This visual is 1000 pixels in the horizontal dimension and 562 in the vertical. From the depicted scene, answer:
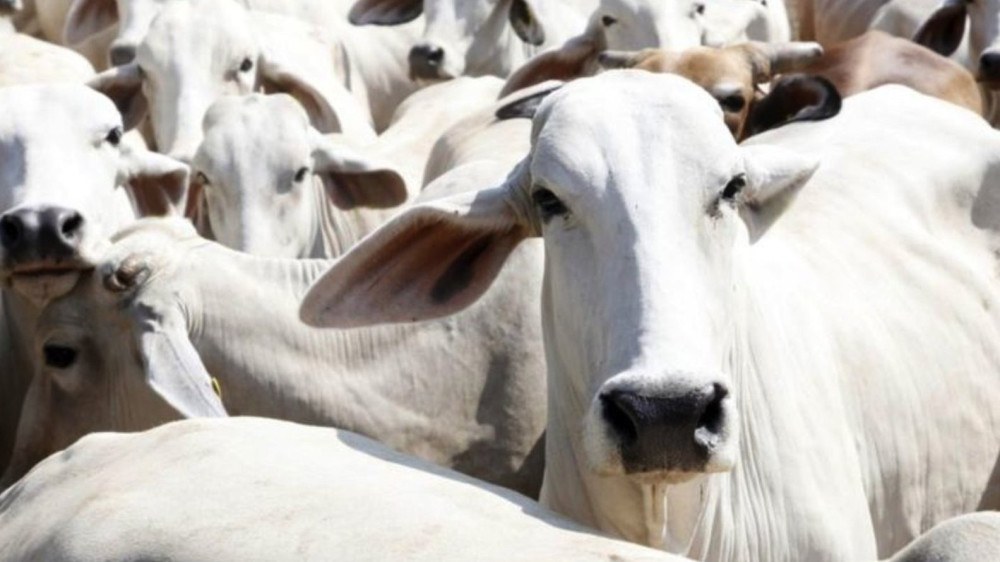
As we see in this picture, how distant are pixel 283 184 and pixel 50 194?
134cm

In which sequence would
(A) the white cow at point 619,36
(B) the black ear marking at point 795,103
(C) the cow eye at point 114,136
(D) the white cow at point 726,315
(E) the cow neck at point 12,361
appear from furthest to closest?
(A) the white cow at point 619,36 → (C) the cow eye at point 114,136 → (E) the cow neck at point 12,361 → (B) the black ear marking at point 795,103 → (D) the white cow at point 726,315

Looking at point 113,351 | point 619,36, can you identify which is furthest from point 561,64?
point 113,351

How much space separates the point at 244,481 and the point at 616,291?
2.69 feet

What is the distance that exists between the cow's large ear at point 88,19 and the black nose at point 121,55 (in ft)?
3.84

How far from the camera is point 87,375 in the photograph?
6.68 m

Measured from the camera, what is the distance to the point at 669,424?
4742mm

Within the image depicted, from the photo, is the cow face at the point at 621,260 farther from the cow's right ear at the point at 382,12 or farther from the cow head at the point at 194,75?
the cow's right ear at the point at 382,12

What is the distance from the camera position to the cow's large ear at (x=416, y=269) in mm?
5477

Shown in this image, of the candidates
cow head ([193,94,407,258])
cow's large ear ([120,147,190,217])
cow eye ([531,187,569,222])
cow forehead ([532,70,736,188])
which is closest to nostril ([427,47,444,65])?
cow head ([193,94,407,258])

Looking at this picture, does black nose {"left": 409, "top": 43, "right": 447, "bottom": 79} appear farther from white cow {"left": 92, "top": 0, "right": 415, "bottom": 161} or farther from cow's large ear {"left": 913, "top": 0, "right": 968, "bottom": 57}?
cow's large ear {"left": 913, "top": 0, "right": 968, "bottom": 57}

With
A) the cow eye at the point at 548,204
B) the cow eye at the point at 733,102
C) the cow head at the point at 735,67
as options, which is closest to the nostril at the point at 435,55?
the cow head at the point at 735,67

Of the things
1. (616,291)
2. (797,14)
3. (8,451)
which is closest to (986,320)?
(616,291)

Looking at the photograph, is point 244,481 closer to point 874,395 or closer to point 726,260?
point 726,260

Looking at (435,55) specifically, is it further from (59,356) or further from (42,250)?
(59,356)
